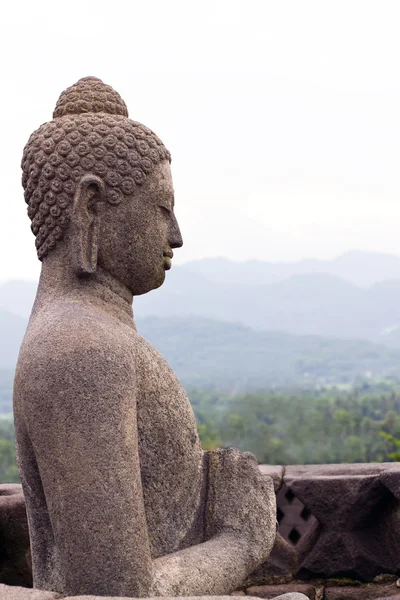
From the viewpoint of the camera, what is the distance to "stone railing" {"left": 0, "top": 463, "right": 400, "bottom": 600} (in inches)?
199

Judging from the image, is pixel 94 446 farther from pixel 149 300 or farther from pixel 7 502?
pixel 149 300

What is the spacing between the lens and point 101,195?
12.3ft

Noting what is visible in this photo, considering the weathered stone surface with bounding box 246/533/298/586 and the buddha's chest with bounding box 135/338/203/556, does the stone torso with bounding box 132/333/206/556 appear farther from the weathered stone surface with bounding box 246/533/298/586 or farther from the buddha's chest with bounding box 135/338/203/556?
the weathered stone surface with bounding box 246/533/298/586

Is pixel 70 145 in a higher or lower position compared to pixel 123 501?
higher

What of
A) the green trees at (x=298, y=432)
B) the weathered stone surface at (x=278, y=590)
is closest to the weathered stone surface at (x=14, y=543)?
the weathered stone surface at (x=278, y=590)

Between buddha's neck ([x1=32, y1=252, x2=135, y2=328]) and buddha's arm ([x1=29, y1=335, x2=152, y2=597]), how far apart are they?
41 cm

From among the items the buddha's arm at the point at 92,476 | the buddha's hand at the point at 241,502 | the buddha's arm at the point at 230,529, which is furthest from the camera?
the buddha's hand at the point at 241,502

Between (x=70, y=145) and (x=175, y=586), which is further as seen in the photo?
(x=70, y=145)

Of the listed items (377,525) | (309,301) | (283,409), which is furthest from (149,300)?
(377,525)

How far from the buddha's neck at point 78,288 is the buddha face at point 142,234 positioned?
0.18 ft

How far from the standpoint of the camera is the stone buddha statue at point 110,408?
328cm

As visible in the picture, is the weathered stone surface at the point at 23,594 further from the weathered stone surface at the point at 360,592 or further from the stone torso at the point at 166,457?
the weathered stone surface at the point at 360,592

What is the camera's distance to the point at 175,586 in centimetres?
338

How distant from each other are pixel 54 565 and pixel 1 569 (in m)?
1.66
